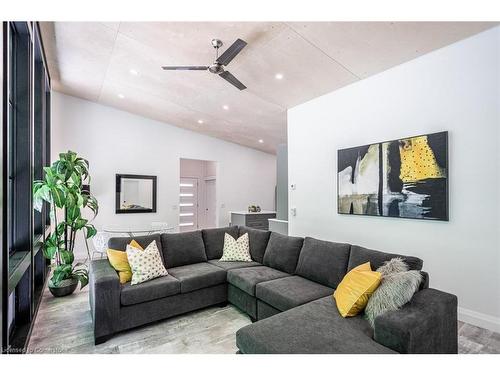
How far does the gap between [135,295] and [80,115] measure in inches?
183

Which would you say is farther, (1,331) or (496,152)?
(496,152)

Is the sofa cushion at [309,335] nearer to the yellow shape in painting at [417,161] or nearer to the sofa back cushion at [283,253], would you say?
the sofa back cushion at [283,253]

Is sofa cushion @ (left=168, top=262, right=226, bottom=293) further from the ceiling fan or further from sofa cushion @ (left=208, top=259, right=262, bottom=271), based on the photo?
the ceiling fan

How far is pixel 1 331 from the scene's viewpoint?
159 centimetres

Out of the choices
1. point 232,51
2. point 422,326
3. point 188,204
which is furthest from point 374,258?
point 188,204

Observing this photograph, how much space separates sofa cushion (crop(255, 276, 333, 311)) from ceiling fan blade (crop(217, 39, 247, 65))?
2.30 metres

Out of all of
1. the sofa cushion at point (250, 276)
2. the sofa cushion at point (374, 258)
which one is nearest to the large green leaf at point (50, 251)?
the sofa cushion at point (250, 276)

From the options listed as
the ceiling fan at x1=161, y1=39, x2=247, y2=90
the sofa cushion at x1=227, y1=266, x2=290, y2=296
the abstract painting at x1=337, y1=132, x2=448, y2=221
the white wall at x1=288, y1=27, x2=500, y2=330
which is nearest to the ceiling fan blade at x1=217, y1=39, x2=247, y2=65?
the ceiling fan at x1=161, y1=39, x2=247, y2=90

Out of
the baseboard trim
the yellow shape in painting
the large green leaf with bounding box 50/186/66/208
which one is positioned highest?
the yellow shape in painting

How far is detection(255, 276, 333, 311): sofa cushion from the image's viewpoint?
2.35 metres

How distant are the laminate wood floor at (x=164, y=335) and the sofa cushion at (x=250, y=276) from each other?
0.34 metres

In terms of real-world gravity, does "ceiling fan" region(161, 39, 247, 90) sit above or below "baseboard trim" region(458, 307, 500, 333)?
above
